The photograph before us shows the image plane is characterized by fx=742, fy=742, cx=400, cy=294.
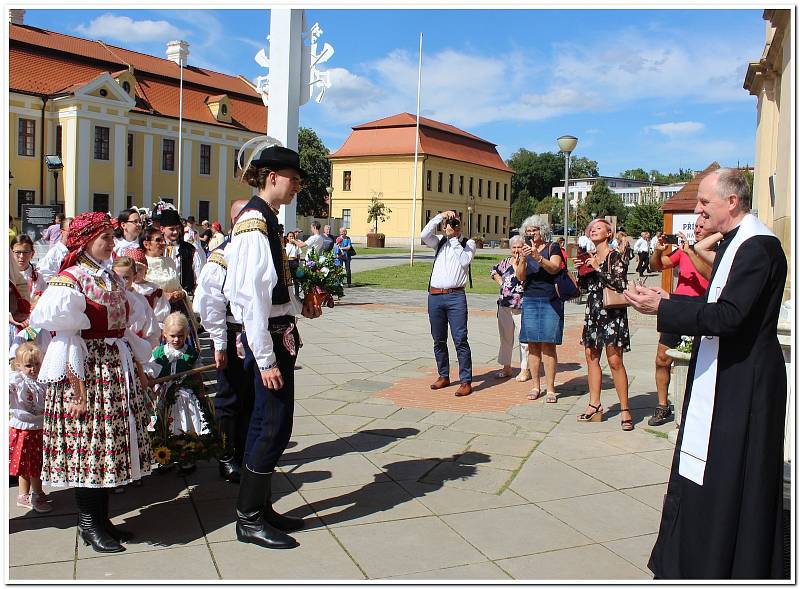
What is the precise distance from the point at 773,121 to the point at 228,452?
13364 mm

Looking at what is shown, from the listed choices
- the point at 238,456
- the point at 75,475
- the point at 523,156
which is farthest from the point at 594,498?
the point at 523,156

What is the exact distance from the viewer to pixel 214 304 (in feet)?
15.6

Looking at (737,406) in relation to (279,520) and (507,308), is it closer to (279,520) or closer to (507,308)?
(279,520)

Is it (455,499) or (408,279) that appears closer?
(455,499)

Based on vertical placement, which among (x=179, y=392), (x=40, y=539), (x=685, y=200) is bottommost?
(x=40, y=539)

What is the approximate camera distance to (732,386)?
3061 millimetres

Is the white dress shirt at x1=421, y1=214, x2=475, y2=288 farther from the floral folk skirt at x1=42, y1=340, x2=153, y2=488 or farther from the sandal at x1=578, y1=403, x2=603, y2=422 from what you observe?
the floral folk skirt at x1=42, y1=340, x2=153, y2=488

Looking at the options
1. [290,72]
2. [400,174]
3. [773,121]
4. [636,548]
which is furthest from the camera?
[400,174]

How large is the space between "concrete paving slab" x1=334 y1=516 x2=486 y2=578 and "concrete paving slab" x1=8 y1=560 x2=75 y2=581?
137 cm

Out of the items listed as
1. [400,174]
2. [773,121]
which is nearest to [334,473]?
[773,121]

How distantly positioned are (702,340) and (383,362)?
263 inches

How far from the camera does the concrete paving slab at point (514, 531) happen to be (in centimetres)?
397
